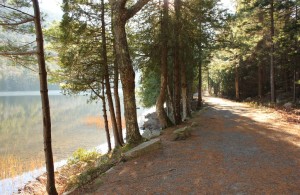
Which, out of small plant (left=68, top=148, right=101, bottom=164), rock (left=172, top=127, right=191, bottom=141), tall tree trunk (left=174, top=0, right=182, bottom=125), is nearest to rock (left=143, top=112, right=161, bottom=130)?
small plant (left=68, top=148, right=101, bottom=164)

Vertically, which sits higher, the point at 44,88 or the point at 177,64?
the point at 177,64

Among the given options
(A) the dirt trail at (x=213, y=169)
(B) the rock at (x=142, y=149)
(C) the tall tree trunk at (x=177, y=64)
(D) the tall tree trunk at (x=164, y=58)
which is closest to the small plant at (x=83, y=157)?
(D) the tall tree trunk at (x=164, y=58)

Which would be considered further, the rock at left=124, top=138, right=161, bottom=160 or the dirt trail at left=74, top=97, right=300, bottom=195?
the rock at left=124, top=138, right=161, bottom=160

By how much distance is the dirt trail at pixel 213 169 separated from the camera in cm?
584

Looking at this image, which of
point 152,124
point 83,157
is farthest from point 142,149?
point 152,124

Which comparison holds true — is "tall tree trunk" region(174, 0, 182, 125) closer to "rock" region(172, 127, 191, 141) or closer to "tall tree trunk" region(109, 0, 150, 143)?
"tall tree trunk" region(109, 0, 150, 143)

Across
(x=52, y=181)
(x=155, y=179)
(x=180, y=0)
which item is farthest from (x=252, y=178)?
(x=180, y=0)

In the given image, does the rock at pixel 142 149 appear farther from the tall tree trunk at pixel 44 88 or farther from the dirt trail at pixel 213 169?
the tall tree trunk at pixel 44 88

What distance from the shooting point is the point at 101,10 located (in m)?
14.1

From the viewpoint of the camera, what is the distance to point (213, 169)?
6887 millimetres

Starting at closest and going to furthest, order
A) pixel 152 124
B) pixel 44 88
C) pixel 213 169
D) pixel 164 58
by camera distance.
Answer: pixel 213 169, pixel 44 88, pixel 164 58, pixel 152 124

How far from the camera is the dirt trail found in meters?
5.84

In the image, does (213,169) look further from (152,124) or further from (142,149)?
(152,124)

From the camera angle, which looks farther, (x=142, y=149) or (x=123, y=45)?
(x=123, y=45)
